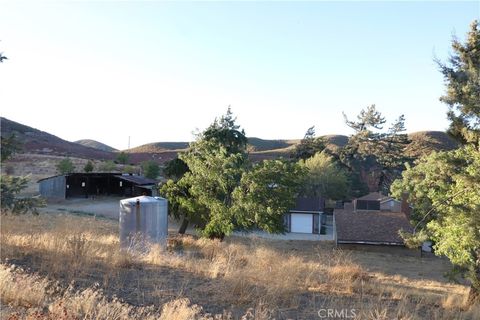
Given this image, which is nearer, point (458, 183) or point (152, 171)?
point (458, 183)

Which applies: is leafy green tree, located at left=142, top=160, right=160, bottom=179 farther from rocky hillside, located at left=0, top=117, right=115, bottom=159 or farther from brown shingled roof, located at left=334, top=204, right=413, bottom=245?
rocky hillside, located at left=0, top=117, right=115, bottom=159

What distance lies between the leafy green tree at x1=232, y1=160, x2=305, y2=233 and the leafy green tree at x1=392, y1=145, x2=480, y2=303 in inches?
322

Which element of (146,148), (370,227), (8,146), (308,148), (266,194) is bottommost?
(370,227)

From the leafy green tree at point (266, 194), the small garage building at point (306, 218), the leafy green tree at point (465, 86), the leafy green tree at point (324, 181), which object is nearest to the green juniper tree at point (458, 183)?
the leafy green tree at point (465, 86)

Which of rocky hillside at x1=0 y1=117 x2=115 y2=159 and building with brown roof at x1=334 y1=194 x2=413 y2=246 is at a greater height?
rocky hillside at x1=0 y1=117 x2=115 y2=159

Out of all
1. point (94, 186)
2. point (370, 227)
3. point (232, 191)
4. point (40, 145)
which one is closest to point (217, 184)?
point (232, 191)

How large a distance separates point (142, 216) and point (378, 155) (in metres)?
56.1

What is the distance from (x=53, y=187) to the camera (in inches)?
1836

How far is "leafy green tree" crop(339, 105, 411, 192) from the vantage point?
214 ft

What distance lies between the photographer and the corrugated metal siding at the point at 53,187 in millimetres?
45969

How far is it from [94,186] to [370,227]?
107 ft

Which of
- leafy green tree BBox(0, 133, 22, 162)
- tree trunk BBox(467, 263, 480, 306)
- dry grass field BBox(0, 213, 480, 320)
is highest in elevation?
leafy green tree BBox(0, 133, 22, 162)

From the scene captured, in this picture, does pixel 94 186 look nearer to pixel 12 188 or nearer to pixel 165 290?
pixel 12 188

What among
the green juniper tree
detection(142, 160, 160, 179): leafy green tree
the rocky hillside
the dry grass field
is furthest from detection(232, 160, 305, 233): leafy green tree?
the rocky hillside
